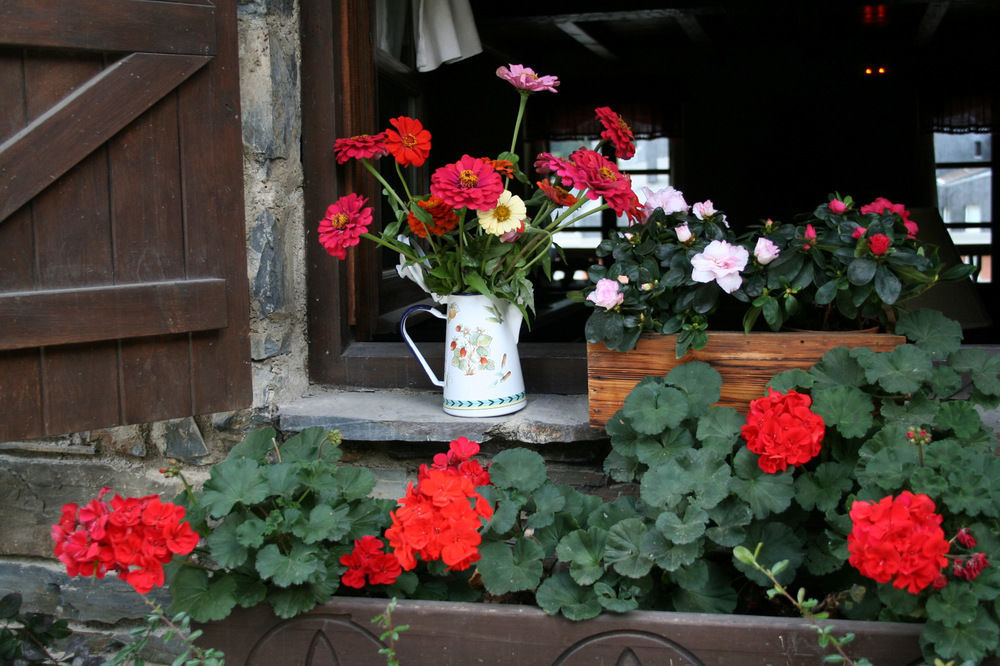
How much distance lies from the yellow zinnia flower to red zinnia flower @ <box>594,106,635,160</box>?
0.66 feet

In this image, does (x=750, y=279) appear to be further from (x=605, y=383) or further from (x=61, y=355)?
(x=61, y=355)

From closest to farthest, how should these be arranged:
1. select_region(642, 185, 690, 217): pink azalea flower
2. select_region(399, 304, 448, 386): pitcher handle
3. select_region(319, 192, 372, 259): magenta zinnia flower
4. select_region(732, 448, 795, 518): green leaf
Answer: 1. select_region(732, 448, 795, 518): green leaf
2. select_region(319, 192, 372, 259): magenta zinnia flower
3. select_region(642, 185, 690, 217): pink azalea flower
4. select_region(399, 304, 448, 386): pitcher handle

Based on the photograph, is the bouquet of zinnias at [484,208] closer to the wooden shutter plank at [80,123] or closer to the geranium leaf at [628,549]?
the wooden shutter plank at [80,123]

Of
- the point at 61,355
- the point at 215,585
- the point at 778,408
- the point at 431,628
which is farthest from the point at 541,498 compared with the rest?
the point at 61,355

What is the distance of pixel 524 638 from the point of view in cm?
129

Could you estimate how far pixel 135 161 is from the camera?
57.7 inches

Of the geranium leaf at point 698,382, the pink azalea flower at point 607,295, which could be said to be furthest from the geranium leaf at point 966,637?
the pink azalea flower at point 607,295

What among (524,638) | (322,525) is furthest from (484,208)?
(524,638)

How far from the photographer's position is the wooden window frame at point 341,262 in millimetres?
1889

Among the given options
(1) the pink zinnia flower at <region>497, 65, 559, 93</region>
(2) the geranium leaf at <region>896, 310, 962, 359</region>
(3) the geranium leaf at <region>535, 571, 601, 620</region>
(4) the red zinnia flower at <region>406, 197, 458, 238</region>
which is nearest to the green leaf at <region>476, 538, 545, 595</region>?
(3) the geranium leaf at <region>535, 571, 601, 620</region>

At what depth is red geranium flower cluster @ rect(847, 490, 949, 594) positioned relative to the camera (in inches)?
42.6

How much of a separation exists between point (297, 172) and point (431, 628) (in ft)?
3.31

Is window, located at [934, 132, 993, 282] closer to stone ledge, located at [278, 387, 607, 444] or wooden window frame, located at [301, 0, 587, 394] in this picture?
wooden window frame, located at [301, 0, 587, 394]


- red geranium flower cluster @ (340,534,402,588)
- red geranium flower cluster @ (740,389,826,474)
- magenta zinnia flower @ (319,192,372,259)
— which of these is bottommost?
red geranium flower cluster @ (340,534,402,588)
